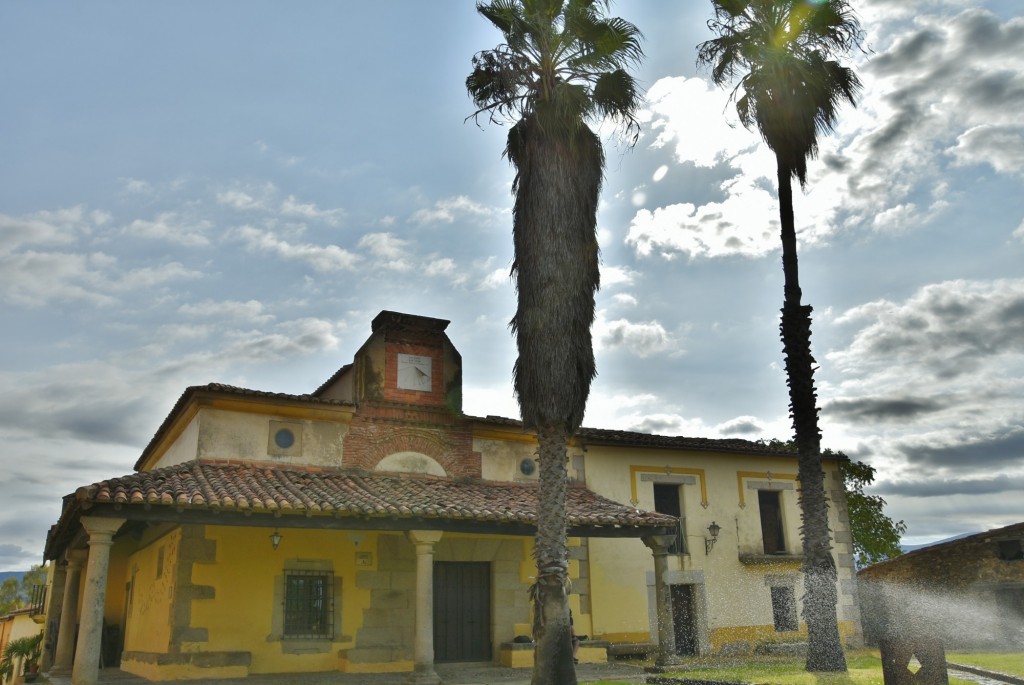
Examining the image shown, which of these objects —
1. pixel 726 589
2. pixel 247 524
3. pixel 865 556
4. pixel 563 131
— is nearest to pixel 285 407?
pixel 247 524

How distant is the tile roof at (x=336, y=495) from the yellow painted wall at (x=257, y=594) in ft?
3.75

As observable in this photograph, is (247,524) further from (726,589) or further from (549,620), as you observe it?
(726,589)

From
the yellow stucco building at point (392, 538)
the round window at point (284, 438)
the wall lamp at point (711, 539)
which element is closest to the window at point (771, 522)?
the yellow stucco building at point (392, 538)

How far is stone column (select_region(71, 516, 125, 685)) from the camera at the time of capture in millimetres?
12078

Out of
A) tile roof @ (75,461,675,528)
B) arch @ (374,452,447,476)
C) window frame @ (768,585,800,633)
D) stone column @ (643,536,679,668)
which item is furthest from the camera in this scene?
window frame @ (768,585,800,633)

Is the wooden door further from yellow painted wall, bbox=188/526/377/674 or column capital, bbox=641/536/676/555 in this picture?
yellow painted wall, bbox=188/526/377/674

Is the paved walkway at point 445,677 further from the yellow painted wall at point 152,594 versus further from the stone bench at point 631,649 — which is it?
the stone bench at point 631,649

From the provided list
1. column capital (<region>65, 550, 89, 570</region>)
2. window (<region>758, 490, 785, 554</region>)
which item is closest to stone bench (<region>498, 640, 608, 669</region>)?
window (<region>758, 490, 785, 554</region>)

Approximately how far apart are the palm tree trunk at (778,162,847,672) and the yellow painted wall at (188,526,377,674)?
27.8ft

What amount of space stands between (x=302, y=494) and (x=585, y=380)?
536 cm

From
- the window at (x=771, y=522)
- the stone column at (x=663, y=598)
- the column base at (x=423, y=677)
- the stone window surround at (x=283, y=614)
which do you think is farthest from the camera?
the window at (x=771, y=522)

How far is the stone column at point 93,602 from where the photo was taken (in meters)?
12.1

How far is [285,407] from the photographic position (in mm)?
16875

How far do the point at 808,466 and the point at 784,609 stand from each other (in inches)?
270
